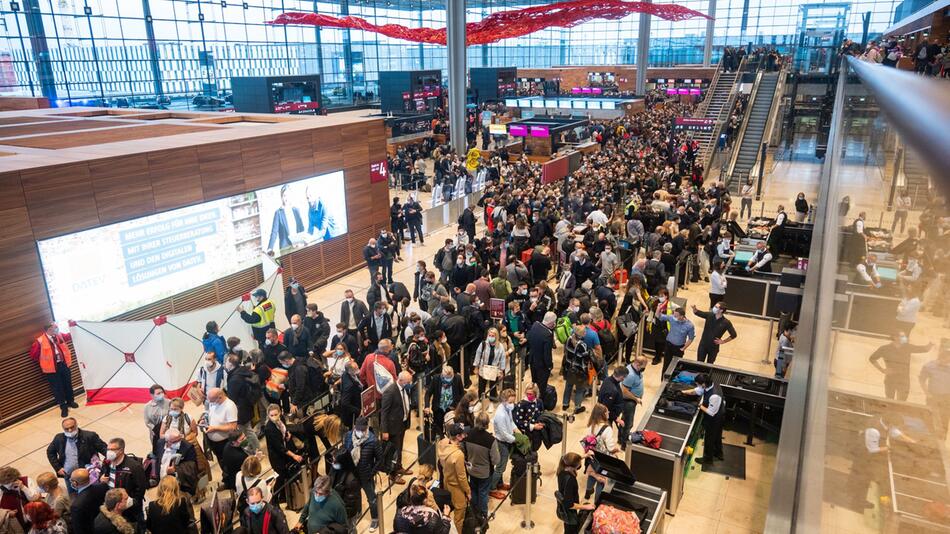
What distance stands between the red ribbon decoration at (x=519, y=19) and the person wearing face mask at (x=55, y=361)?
27.8m

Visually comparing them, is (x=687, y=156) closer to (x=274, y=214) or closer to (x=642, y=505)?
(x=274, y=214)

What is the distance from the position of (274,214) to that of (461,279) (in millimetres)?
4834

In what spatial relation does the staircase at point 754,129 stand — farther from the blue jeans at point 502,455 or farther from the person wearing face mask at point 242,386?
the person wearing face mask at point 242,386

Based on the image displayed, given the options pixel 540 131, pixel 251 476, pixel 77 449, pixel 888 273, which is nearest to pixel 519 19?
pixel 540 131

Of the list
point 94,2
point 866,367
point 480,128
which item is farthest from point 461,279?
point 94,2

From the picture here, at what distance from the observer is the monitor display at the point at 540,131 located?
3078 cm

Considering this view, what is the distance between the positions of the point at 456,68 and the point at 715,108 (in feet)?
44.2

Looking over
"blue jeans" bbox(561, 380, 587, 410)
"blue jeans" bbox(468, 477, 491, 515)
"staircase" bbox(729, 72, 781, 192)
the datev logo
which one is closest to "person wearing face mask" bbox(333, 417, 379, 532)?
"blue jeans" bbox(468, 477, 491, 515)

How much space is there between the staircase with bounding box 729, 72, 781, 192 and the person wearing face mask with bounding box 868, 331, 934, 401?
26513mm

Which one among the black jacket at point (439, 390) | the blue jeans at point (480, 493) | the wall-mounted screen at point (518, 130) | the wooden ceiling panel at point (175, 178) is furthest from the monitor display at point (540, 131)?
the blue jeans at point (480, 493)

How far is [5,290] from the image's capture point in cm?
942

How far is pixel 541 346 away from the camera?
907cm

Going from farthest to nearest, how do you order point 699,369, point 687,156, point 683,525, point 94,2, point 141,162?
point 94,2, point 687,156, point 141,162, point 699,369, point 683,525

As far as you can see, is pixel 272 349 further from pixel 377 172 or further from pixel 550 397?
pixel 377 172
